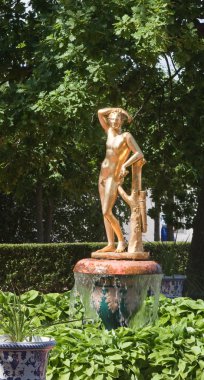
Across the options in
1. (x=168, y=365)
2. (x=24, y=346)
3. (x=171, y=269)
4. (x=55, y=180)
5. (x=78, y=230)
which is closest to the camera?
(x=24, y=346)

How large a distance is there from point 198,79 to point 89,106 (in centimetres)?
427

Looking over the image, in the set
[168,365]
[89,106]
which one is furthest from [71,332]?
[89,106]

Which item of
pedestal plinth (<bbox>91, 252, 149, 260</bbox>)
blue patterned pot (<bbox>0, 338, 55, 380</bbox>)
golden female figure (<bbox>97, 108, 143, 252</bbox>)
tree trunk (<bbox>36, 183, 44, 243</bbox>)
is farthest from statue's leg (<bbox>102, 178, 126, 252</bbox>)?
tree trunk (<bbox>36, 183, 44, 243</bbox>)

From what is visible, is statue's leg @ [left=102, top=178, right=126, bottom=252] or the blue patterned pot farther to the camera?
statue's leg @ [left=102, top=178, right=126, bottom=252]

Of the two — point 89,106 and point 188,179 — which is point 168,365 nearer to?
point 89,106

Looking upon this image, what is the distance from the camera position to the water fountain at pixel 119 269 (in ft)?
33.3

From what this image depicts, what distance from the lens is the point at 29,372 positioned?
7.32 meters

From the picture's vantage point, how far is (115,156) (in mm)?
10656

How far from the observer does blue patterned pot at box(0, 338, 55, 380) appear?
7270 mm

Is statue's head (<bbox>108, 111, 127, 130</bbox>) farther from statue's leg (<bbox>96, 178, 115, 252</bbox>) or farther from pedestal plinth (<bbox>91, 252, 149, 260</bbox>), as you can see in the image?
pedestal plinth (<bbox>91, 252, 149, 260</bbox>)

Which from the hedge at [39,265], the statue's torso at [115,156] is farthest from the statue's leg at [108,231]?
the hedge at [39,265]

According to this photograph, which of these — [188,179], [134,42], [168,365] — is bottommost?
[168,365]

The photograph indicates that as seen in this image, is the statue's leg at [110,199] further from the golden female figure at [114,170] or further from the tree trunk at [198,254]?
the tree trunk at [198,254]

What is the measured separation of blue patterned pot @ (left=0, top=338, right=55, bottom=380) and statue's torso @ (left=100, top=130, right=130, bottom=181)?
3603 mm
